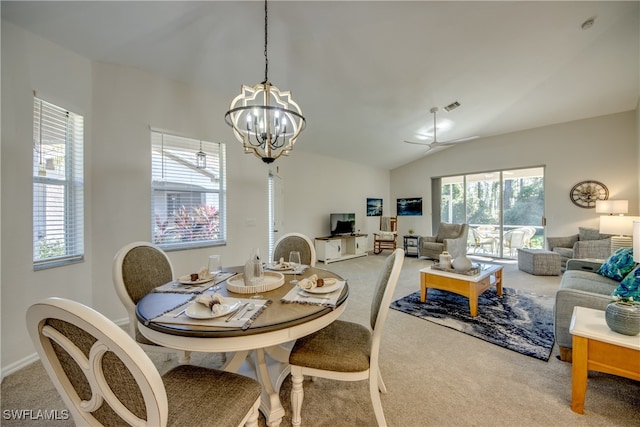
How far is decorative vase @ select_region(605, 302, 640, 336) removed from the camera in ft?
4.68

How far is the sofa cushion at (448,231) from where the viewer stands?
5.84 m

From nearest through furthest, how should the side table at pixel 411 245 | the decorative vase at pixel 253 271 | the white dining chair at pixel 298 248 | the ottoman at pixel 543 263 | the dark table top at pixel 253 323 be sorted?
the dark table top at pixel 253 323 < the decorative vase at pixel 253 271 < the white dining chair at pixel 298 248 < the ottoman at pixel 543 263 < the side table at pixel 411 245

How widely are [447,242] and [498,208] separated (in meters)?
1.99

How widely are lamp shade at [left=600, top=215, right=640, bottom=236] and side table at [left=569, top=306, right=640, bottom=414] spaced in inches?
119

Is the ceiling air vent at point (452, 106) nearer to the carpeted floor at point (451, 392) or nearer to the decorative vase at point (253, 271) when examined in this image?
the carpeted floor at point (451, 392)

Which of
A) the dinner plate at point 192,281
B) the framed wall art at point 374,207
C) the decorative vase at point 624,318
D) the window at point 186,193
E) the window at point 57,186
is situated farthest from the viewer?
the framed wall art at point 374,207

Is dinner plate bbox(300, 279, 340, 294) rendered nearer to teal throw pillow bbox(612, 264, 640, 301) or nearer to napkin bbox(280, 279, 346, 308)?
napkin bbox(280, 279, 346, 308)

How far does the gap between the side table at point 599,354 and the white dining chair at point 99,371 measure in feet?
6.53

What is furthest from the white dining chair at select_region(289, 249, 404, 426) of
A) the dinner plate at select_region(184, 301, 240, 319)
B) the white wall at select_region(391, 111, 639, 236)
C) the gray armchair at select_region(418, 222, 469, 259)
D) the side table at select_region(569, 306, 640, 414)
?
the white wall at select_region(391, 111, 639, 236)

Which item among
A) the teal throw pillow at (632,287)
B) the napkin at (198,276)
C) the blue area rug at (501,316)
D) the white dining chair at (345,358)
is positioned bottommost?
the blue area rug at (501,316)

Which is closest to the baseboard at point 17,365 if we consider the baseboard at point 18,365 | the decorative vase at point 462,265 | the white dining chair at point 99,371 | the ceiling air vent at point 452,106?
the baseboard at point 18,365

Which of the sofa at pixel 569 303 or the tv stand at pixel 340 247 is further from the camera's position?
the tv stand at pixel 340 247

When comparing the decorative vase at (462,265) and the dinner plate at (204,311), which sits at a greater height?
the dinner plate at (204,311)

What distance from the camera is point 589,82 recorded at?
156 inches
